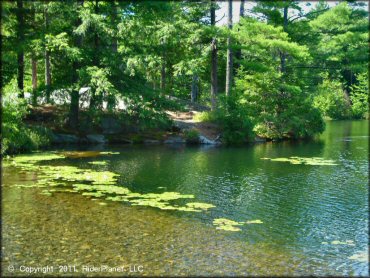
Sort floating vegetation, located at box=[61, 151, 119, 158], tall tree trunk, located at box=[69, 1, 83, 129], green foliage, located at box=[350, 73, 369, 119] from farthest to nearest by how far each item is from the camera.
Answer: green foliage, located at box=[350, 73, 369, 119], tall tree trunk, located at box=[69, 1, 83, 129], floating vegetation, located at box=[61, 151, 119, 158]

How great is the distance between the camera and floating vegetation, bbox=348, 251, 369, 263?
26.7ft

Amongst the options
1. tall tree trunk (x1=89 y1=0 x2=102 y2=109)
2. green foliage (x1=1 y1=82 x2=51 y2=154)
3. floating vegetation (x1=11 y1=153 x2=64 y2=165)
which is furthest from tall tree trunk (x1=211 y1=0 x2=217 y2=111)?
floating vegetation (x1=11 y1=153 x2=64 y2=165)

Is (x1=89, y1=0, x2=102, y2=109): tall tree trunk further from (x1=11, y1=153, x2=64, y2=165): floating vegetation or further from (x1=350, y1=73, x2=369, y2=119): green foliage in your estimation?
(x1=350, y1=73, x2=369, y2=119): green foliage

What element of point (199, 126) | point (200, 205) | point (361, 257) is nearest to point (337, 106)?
point (199, 126)

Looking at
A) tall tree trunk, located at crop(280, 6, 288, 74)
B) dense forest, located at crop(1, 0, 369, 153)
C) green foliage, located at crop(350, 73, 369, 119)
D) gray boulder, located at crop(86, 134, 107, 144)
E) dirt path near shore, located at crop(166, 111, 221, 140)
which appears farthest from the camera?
green foliage, located at crop(350, 73, 369, 119)

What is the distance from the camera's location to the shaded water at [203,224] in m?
7.90

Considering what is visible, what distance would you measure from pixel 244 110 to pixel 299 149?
437cm

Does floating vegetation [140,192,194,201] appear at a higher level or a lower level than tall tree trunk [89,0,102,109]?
lower

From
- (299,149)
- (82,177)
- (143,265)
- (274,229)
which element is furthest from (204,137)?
(143,265)

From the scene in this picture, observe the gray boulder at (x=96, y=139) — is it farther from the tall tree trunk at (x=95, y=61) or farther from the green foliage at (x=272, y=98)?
the green foliage at (x=272, y=98)

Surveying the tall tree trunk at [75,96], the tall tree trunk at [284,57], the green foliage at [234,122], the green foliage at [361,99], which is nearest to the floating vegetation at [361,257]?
the tall tree trunk at [75,96]

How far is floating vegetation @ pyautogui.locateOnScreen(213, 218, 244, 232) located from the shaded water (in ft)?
0.51

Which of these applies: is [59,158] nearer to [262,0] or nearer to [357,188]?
[357,188]

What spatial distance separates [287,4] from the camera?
97.0ft
